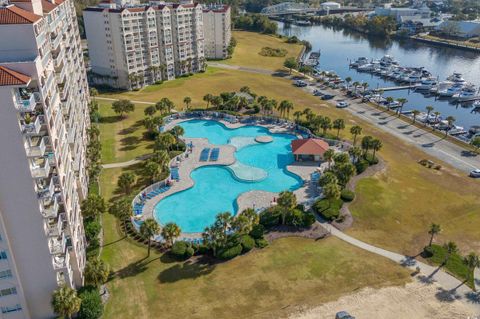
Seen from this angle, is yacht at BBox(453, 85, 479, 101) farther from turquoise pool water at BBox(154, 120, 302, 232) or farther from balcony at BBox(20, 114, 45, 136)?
balcony at BBox(20, 114, 45, 136)

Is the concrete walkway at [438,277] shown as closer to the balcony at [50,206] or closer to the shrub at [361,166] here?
the shrub at [361,166]

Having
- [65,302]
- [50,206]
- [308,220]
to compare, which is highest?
[50,206]

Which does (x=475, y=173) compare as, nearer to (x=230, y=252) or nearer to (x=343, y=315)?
(x=343, y=315)

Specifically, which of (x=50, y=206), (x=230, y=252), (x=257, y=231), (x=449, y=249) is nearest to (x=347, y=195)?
(x=449, y=249)

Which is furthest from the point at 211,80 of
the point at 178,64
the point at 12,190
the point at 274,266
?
the point at 12,190

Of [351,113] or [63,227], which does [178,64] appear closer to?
[351,113]

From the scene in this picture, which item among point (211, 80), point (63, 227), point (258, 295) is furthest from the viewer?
point (211, 80)

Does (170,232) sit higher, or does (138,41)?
(138,41)

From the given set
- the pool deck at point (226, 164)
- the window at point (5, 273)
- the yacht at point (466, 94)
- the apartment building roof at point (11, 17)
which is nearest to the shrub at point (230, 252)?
the pool deck at point (226, 164)
